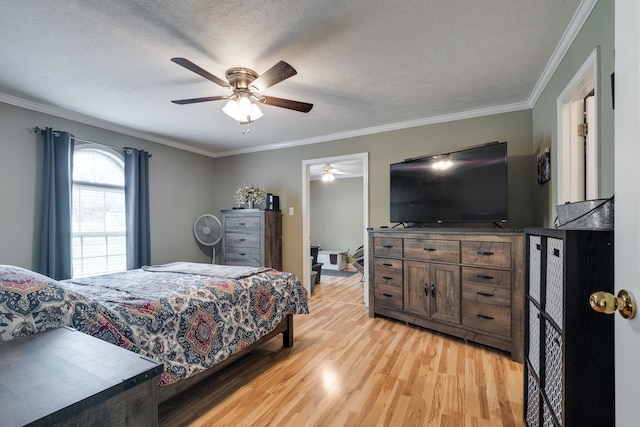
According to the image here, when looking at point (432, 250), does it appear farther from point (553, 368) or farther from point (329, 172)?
point (329, 172)

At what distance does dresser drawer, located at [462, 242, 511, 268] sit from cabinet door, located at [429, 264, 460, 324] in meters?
0.16

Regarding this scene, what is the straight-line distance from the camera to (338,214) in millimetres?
7449

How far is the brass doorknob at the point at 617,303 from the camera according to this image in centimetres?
63

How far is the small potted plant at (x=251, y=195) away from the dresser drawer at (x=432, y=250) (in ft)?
7.90

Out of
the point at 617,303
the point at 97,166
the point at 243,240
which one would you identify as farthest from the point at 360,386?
the point at 97,166

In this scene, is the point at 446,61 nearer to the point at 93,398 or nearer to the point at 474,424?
the point at 474,424

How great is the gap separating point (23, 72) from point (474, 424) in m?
4.08

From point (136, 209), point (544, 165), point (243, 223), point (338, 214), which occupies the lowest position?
point (243, 223)

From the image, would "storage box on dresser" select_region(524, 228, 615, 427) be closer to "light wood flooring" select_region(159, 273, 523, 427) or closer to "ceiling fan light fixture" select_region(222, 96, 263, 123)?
"light wood flooring" select_region(159, 273, 523, 427)

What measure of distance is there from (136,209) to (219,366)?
278 cm

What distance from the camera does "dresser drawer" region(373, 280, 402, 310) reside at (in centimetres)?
322

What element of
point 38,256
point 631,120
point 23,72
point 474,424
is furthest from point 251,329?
point 23,72

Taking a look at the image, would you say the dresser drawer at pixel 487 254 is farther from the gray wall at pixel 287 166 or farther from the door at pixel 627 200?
the door at pixel 627 200

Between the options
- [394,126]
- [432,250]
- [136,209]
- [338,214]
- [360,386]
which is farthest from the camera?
[338,214]
